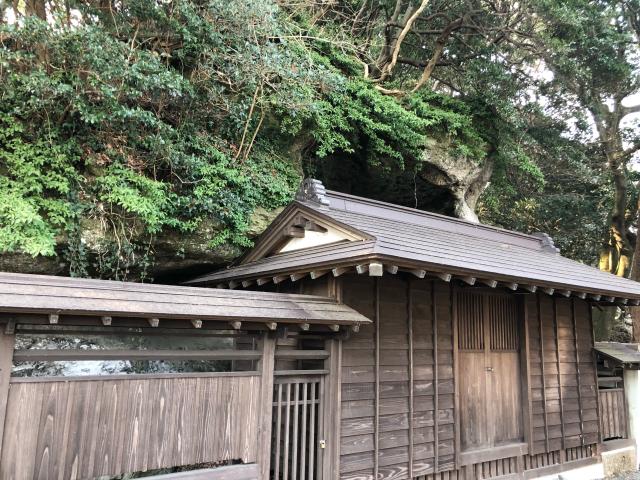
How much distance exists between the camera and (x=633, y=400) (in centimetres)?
903

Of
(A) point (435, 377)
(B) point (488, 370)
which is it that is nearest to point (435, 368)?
(A) point (435, 377)

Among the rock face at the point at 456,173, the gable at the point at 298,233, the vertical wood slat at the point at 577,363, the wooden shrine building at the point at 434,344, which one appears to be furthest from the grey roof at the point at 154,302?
the rock face at the point at 456,173

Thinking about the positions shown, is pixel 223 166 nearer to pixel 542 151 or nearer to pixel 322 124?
pixel 322 124

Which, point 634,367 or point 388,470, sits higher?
point 634,367

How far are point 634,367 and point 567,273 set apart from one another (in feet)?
10.3

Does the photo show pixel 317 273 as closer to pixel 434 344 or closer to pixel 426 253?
pixel 426 253

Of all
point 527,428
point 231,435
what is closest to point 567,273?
point 527,428

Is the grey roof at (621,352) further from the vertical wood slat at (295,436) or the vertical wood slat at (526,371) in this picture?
the vertical wood slat at (295,436)

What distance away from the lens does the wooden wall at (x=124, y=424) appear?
12.0 ft

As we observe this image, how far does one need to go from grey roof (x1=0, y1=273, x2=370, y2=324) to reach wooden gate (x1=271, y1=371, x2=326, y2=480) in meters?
0.83

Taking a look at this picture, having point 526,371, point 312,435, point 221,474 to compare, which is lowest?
point 221,474

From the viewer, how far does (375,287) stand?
5.86 m

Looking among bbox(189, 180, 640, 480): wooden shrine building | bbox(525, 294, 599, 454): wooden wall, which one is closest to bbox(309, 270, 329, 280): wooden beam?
bbox(189, 180, 640, 480): wooden shrine building

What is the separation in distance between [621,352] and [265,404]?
779cm
